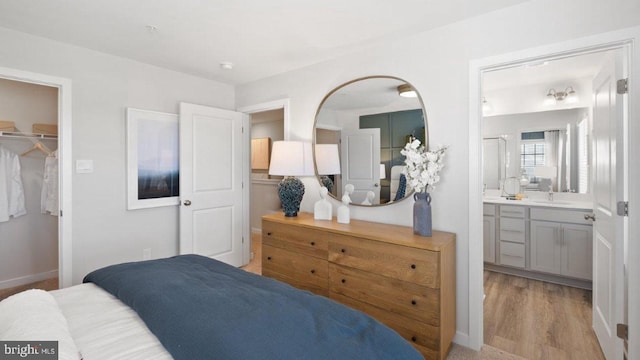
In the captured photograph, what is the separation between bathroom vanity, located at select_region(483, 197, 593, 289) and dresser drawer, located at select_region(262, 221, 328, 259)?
2.48m

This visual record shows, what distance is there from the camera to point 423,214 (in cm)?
216

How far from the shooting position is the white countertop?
10.8 ft

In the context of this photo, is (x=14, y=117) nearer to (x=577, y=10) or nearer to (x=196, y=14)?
(x=196, y=14)

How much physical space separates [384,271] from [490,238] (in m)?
2.39

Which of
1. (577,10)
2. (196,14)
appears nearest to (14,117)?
(196,14)

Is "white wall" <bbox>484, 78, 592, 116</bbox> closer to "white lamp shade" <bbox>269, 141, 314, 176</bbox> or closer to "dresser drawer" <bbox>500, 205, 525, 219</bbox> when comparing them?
"dresser drawer" <bbox>500, 205, 525, 219</bbox>

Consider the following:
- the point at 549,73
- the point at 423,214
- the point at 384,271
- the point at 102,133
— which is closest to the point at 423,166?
the point at 423,214

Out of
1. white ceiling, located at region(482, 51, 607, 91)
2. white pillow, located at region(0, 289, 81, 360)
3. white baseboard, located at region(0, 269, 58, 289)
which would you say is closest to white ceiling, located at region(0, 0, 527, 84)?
white ceiling, located at region(482, 51, 607, 91)

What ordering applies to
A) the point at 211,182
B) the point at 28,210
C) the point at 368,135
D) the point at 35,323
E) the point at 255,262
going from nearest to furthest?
1. the point at 35,323
2. the point at 368,135
3. the point at 28,210
4. the point at 211,182
5. the point at 255,262

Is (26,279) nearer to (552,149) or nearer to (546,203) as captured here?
(546,203)

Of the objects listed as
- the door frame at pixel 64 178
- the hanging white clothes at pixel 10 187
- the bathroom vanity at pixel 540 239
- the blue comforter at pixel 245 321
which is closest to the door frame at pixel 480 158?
the blue comforter at pixel 245 321

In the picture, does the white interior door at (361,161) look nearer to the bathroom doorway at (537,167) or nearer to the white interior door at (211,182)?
the bathroom doorway at (537,167)

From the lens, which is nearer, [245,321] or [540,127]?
[245,321]

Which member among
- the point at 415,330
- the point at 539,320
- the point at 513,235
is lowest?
the point at 539,320
